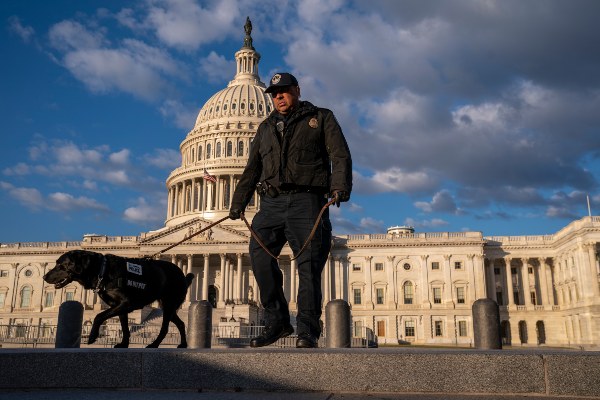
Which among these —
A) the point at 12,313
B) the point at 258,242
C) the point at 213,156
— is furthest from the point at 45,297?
the point at 258,242

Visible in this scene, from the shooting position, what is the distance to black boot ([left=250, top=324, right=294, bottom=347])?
824cm

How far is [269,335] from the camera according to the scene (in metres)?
8.41

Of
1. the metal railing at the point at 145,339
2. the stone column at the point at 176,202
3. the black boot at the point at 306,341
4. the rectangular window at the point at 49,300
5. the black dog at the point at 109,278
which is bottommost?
the metal railing at the point at 145,339

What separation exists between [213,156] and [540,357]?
311 feet

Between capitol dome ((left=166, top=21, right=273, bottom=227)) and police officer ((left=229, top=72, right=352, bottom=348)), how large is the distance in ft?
240

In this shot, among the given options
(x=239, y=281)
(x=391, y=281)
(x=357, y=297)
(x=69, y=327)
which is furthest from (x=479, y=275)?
(x=69, y=327)

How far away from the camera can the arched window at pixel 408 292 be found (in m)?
77.3

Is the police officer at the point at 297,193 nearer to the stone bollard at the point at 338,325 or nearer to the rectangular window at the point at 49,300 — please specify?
the stone bollard at the point at 338,325

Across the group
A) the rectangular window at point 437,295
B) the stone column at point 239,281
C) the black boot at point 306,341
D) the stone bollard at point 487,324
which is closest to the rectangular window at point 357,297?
the rectangular window at point 437,295

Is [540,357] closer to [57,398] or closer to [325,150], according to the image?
[325,150]

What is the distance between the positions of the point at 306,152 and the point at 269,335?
280 cm

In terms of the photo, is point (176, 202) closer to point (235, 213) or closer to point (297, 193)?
point (235, 213)

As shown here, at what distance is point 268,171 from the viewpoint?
8.78 m

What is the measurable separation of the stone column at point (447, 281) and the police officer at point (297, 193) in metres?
71.2
